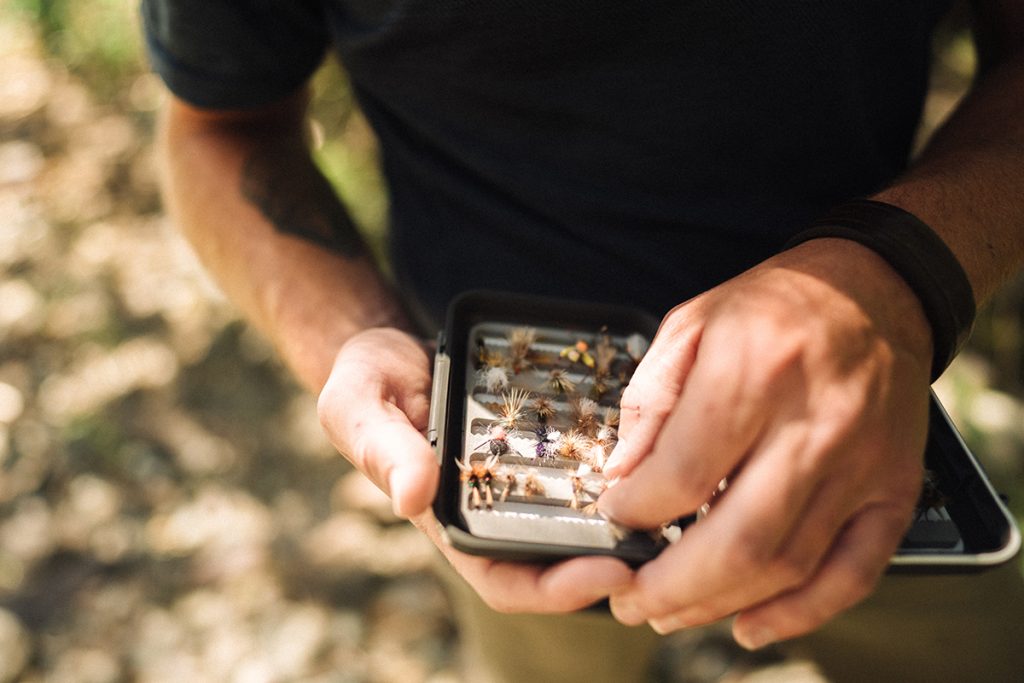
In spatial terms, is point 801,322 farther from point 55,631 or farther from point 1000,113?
point 55,631

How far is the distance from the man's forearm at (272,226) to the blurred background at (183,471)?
3.99 ft

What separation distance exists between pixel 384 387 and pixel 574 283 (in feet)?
1.48

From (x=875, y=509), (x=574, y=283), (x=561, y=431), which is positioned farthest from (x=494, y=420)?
(x=875, y=509)

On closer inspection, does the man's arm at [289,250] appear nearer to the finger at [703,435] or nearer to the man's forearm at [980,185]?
the finger at [703,435]

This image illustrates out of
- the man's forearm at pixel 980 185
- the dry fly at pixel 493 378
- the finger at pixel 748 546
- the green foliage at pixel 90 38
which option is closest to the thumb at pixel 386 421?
the dry fly at pixel 493 378

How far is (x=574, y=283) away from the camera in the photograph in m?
1.49

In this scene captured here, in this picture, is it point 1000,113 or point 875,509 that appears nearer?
point 875,509

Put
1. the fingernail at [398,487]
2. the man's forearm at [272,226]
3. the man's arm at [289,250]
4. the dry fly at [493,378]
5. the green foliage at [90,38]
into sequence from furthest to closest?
the green foliage at [90,38] < the man's forearm at [272,226] < the man's arm at [289,250] < the dry fly at [493,378] < the fingernail at [398,487]

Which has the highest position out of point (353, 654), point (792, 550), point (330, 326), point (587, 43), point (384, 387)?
point (587, 43)

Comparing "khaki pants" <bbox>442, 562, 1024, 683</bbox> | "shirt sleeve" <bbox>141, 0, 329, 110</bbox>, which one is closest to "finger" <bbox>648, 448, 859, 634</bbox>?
"khaki pants" <bbox>442, 562, 1024, 683</bbox>

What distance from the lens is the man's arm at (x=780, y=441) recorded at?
879 millimetres

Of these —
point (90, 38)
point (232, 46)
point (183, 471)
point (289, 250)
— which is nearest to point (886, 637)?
point (289, 250)

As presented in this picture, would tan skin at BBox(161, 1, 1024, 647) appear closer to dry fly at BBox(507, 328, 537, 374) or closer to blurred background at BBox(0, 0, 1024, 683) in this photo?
dry fly at BBox(507, 328, 537, 374)

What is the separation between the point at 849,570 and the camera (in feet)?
2.99
